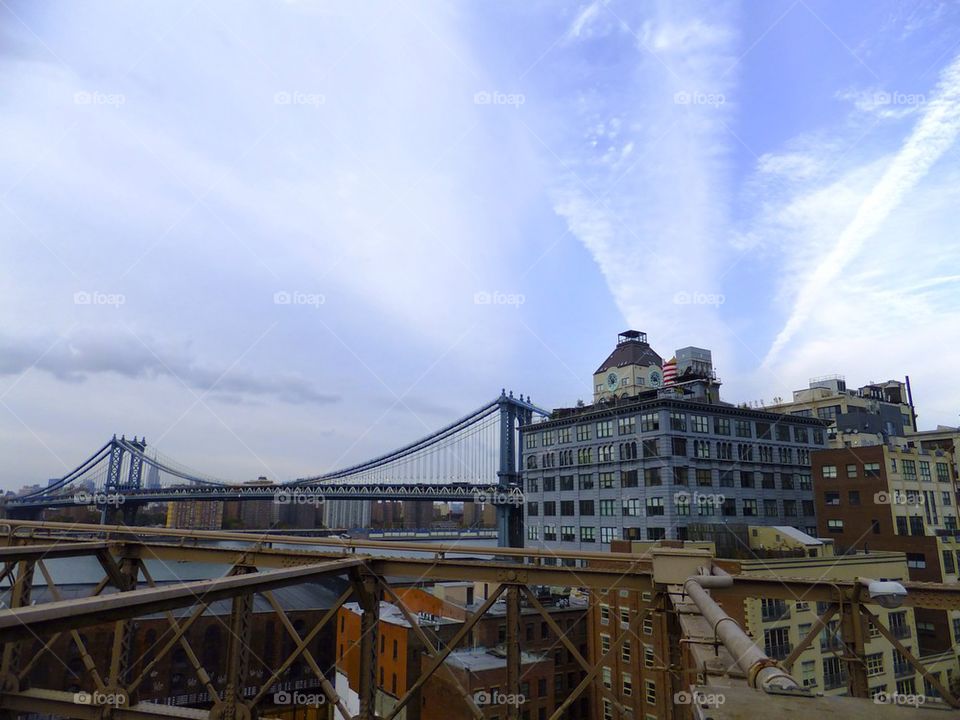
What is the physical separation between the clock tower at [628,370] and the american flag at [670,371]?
0.82 metres

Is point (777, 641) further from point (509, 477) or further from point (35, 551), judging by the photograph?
point (509, 477)

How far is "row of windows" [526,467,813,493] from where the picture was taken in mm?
53656

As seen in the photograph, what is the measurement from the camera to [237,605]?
416 inches

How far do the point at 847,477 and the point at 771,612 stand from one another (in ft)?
83.1

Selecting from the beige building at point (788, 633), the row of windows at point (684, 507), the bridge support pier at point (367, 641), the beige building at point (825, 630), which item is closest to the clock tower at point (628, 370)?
the row of windows at point (684, 507)

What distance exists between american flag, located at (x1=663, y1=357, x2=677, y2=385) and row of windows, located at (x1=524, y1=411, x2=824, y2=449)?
10566 mm

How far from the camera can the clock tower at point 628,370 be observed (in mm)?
67438

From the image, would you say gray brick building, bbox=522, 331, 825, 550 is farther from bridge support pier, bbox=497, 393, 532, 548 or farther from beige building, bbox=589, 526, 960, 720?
bridge support pier, bbox=497, 393, 532, 548

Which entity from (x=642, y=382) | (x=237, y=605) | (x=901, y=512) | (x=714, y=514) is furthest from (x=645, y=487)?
(x=237, y=605)

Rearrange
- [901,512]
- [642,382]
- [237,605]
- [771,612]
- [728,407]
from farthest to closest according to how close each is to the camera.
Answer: [642,382] < [728,407] < [901,512] < [771,612] < [237,605]

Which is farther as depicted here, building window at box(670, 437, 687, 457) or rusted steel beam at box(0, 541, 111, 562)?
building window at box(670, 437, 687, 457)

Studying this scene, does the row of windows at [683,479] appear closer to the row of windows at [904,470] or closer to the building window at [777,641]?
the row of windows at [904,470]

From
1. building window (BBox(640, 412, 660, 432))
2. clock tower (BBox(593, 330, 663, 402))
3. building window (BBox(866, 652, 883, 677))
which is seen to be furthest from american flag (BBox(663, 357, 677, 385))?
building window (BBox(866, 652, 883, 677))

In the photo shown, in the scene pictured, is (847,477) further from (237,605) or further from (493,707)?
(237,605)
